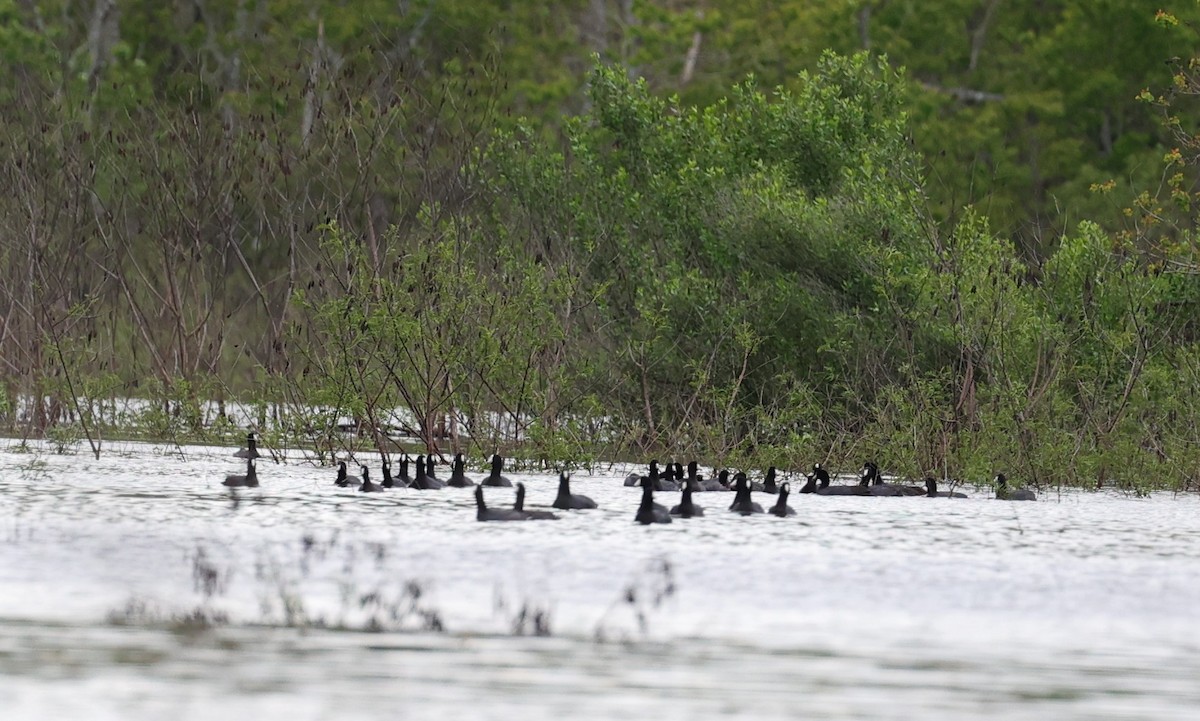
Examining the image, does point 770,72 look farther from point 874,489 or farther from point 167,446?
point 874,489

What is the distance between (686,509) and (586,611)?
3.66m

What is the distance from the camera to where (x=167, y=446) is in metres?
18.0

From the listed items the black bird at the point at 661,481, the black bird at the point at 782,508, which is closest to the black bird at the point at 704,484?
the black bird at the point at 661,481

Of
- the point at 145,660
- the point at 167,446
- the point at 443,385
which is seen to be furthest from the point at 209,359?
the point at 145,660

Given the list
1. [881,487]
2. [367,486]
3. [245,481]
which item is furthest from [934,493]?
[245,481]

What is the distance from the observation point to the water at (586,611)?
21.3 ft

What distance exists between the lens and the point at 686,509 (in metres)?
11.9

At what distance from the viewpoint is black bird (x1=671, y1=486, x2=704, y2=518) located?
468 inches

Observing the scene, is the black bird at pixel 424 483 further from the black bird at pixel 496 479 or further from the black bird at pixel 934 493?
the black bird at pixel 934 493

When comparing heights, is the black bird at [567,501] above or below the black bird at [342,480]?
below

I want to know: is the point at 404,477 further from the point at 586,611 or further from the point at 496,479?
the point at 586,611

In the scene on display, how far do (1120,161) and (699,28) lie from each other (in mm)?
8437

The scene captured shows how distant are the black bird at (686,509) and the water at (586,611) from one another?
167 mm

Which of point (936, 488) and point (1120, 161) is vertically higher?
point (1120, 161)
